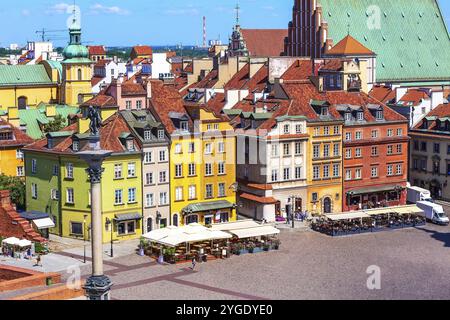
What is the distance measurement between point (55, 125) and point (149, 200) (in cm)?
1784

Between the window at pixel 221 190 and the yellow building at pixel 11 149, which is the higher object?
the yellow building at pixel 11 149

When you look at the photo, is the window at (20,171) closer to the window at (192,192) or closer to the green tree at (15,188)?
the green tree at (15,188)

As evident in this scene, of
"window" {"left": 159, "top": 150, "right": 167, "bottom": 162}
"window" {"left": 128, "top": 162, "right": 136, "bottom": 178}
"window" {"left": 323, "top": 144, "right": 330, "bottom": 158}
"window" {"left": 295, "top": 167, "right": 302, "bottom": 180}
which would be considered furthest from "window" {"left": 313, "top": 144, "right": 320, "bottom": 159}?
"window" {"left": 128, "top": 162, "right": 136, "bottom": 178}

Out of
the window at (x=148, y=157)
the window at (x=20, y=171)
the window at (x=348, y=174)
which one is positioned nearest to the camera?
the window at (x=148, y=157)

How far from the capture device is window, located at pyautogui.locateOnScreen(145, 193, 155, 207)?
66.2 metres

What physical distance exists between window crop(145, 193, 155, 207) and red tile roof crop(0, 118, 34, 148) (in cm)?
1421

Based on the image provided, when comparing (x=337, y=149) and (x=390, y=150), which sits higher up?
(x=337, y=149)

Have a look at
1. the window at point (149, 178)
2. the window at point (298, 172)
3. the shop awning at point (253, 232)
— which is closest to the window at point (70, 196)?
the window at point (149, 178)

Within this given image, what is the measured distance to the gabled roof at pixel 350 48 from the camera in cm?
10119

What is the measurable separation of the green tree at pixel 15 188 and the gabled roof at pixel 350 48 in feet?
140

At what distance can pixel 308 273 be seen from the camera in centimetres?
5375

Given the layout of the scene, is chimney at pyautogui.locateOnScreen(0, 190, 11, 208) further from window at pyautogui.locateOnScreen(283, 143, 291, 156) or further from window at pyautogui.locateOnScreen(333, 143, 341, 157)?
window at pyautogui.locateOnScreen(333, 143, 341, 157)

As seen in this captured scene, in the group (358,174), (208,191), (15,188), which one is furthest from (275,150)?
(15,188)

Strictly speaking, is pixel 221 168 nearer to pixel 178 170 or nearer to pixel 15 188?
pixel 178 170
